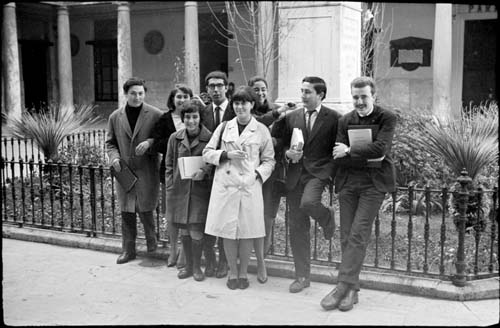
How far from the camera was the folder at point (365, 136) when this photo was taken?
4669 mm

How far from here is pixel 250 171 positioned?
202 inches

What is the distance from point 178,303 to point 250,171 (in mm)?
1248

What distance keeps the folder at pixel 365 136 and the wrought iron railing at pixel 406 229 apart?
554mm

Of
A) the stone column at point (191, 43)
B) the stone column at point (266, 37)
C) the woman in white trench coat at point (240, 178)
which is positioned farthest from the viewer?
the stone column at point (191, 43)

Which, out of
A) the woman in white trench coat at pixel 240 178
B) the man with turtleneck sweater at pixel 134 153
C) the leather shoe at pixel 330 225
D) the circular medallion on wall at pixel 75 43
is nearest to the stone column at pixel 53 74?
the circular medallion on wall at pixel 75 43

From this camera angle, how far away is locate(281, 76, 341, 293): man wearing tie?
16.4ft

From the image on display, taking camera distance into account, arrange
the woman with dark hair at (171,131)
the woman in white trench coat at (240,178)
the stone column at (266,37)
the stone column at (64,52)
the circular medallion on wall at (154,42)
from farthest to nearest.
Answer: the circular medallion on wall at (154,42)
the stone column at (64,52)
the stone column at (266,37)
the woman with dark hair at (171,131)
the woman in white trench coat at (240,178)

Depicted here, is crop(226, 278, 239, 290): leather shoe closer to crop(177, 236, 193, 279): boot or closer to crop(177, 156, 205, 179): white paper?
crop(177, 236, 193, 279): boot

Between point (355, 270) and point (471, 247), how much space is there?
1.87m

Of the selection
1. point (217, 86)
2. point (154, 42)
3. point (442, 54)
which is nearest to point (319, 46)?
point (217, 86)

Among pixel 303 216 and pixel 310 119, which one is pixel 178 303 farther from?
pixel 310 119

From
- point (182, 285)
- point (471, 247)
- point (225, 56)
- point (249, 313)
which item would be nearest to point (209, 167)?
point (182, 285)

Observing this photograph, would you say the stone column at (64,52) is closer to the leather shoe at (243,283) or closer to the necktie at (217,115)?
the necktie at (217,115)

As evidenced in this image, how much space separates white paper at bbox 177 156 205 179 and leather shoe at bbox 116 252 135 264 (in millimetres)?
1229
